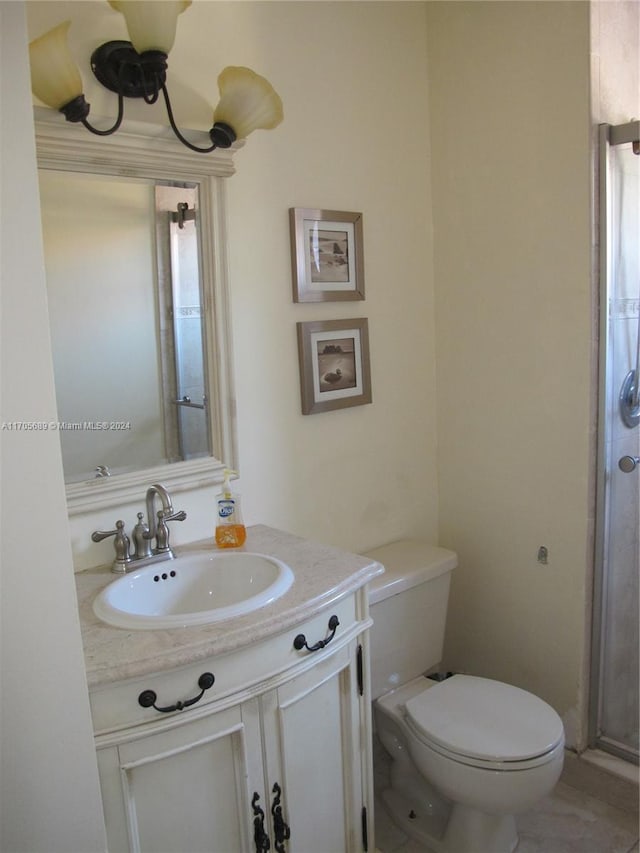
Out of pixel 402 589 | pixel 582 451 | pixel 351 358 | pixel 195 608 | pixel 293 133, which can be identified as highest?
pixel 293 133

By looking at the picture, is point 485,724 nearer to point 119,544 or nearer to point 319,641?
point 319,641

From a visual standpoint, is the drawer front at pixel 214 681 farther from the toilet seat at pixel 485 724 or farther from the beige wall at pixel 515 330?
the beige wall at pixel 515 330

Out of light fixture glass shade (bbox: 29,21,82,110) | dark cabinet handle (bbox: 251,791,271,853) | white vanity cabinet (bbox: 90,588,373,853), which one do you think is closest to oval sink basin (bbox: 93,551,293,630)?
white vanity cabinet (bbox: 90,588,373,853)

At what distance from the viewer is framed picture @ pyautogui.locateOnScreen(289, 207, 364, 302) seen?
6.20 feet

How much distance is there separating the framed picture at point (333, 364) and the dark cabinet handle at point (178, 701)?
919 mm

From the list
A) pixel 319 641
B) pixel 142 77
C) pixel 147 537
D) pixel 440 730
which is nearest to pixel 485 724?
pixel 440 730

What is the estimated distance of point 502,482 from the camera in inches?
86.5

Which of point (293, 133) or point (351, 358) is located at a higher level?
point (293, 133)

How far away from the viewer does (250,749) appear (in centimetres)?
128

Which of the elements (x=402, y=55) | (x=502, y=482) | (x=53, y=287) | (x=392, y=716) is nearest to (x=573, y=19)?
(x=402, y=55)

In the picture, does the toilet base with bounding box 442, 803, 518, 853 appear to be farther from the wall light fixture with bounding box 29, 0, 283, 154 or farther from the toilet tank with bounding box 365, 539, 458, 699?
the wall light fixture with bounding box 29, 0, 283, 154

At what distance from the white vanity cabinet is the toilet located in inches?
8.8

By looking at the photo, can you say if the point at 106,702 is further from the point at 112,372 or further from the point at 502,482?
the point at 502,482

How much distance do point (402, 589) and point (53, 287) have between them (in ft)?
4.04
